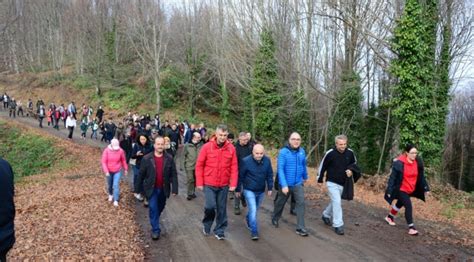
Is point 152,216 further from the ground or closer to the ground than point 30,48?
closer to the ground

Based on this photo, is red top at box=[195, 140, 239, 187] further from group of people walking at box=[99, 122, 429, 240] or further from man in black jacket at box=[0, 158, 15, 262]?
man in black jacket at box=[0, 158, 15, 262]

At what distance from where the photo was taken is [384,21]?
22484 millimetres

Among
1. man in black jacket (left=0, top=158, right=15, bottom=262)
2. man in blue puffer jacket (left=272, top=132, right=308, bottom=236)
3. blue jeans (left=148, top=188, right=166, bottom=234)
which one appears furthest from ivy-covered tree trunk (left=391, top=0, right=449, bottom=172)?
man in black jacket (left=0, top=158, right=15, bottom=262)

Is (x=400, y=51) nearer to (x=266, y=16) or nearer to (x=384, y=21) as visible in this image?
(x=384, y=21)

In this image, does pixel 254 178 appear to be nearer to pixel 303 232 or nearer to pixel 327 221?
pixel 303 232

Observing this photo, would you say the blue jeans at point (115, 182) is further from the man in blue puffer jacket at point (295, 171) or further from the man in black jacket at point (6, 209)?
the man in black jacket at point (6, 209)

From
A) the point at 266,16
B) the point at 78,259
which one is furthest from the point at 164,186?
the point at 266,16

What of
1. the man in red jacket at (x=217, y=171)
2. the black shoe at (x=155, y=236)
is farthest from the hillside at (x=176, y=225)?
the man in red jacket at (x=217, y=171)

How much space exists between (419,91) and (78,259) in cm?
1451

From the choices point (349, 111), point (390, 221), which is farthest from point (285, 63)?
point (390, 221)

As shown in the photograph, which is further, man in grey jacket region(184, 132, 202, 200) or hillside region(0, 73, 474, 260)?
man in grey jacket region(184, 132, 202, 200)

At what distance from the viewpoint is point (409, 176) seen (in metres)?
8.74

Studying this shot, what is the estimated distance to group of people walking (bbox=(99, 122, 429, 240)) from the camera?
25.8ft

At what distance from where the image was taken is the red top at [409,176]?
344 inches
